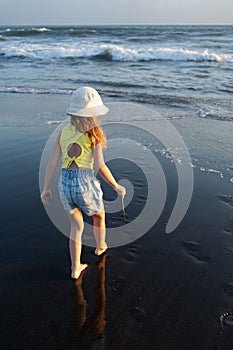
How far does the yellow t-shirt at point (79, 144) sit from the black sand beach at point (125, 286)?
92 cm

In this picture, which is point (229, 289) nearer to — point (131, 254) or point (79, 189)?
point (131, 254)

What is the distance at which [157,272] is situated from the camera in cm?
283

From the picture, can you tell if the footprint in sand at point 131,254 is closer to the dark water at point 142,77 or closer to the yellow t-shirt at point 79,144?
the yellow t-shirt at point 79,144

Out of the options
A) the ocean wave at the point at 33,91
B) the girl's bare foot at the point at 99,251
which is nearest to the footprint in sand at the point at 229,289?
the girl's bare foot at the point at 99,251

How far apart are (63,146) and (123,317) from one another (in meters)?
1.32

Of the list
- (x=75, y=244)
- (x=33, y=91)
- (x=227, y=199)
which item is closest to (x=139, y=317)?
(x=75, y=244)

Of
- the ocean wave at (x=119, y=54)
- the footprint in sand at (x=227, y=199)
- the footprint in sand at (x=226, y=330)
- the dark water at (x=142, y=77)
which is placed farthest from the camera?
the ocean wave at (x=119, y=54)

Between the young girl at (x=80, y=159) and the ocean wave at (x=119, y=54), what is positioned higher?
the young girl at (x=80, y=159)

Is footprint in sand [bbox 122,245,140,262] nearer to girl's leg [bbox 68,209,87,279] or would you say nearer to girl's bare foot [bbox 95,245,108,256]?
girl's bare foot [bbox 95,245,108,256]

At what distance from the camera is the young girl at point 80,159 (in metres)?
2.54

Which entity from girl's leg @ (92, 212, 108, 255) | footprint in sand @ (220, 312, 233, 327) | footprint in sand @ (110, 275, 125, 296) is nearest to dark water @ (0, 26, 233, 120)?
girl's leg @ (92, 212, 108, 255)

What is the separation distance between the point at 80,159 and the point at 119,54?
18450 mm

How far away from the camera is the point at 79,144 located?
260 cm

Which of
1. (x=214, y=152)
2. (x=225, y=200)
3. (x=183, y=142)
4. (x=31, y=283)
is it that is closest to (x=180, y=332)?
(x=31, y=283)
